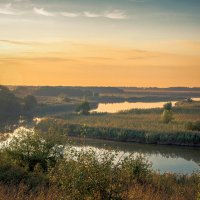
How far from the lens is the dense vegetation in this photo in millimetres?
13831

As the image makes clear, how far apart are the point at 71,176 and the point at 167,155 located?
121 ft

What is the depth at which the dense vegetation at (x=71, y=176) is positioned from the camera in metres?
13.8

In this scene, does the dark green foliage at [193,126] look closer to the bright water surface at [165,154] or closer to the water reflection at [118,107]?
the bright water surface at [165,154]

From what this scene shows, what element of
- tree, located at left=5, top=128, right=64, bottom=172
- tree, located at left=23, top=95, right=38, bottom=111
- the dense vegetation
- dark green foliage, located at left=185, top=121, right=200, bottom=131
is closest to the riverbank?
dark green foliage, located at left=185, top=121, right=200, bottom=131

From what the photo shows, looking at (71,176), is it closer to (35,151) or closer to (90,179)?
(90,179)

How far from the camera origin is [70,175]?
1399cm

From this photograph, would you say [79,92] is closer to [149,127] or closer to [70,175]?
[149,127]

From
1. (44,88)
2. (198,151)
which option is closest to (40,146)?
(198,151)

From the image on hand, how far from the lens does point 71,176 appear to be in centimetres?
1405

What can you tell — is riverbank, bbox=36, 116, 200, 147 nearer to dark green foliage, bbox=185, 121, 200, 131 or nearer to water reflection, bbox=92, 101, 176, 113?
dark green foliage, bbox=185, 121, 200, 131

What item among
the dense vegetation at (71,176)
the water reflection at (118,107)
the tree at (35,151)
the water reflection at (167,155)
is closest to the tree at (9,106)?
the water reflection at (118,107)

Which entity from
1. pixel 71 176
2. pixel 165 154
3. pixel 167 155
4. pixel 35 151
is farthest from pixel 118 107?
pixel 71 176

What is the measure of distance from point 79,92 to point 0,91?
318 ft

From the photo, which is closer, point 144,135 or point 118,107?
point 144,135
